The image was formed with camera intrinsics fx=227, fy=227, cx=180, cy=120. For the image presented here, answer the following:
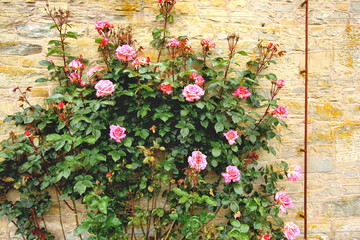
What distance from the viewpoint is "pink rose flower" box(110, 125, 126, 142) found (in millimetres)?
1897

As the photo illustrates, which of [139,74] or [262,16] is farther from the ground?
[262,16]

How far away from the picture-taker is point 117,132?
1.90 m

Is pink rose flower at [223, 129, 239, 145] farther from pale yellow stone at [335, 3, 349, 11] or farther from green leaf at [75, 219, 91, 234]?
pale yellow stone at [335, 3, 349, 11]

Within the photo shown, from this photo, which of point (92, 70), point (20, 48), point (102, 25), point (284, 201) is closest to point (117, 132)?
point (92, 70)

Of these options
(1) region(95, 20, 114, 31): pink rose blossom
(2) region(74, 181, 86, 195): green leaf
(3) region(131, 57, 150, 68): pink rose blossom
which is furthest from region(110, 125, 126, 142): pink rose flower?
(1) region(95, 20, 114, 31): pink rose blossom

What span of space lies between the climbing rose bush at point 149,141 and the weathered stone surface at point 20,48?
0.13 meters

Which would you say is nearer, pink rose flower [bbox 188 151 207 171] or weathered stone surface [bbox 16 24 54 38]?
pink rose flower [bbox 188 151 207 171]

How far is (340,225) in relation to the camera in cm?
236

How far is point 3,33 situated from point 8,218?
1687 millimetres

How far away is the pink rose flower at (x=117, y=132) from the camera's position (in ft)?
6.23

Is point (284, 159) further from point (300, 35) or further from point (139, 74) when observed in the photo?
point (139, 74)

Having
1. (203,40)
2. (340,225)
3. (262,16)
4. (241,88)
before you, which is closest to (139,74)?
(203,40)

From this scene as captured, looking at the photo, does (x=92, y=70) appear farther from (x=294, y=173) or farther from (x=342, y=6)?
(x=342, y=6)

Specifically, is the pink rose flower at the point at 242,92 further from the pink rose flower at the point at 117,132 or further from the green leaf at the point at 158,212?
the green leaf at the point at 158,212
